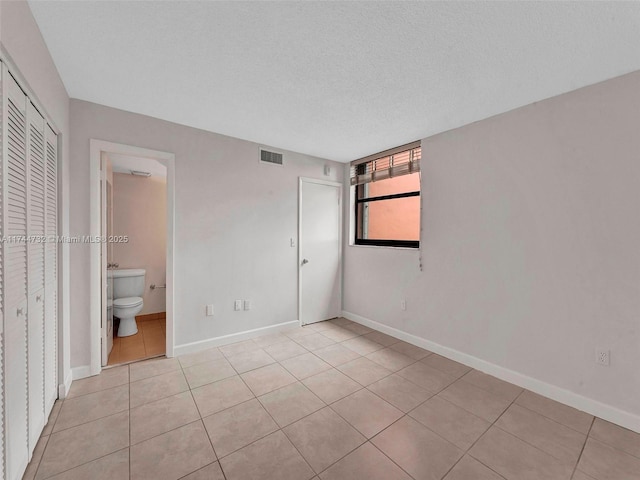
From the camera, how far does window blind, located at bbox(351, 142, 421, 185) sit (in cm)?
321

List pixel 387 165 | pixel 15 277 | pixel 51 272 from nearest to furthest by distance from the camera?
pixel 15 277 → pixel 51 272 → pixel 387 165

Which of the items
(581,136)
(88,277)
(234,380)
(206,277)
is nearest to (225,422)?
(234,380)

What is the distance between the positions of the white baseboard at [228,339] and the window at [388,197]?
168 centimetres

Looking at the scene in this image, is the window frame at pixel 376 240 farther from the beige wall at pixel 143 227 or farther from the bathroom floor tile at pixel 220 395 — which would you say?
the beige wall at pixel 143 227

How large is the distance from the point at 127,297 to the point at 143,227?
1.08 m

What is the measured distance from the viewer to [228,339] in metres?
3.09

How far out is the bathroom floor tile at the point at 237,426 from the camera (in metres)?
1.64

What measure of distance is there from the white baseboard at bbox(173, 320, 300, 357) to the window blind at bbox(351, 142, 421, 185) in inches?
88.9

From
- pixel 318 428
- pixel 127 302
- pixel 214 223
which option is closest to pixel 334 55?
pixel 214 223

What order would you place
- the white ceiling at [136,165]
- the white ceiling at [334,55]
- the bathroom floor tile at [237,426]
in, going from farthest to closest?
the white ceiling at [136,165]
the bathroom floor tile at [237,426]
the white ceiling at [334,55]

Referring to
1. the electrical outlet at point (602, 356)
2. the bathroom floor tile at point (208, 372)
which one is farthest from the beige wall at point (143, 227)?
the electrical outlet at point (602, 356)

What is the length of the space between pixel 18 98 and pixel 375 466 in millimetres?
2663

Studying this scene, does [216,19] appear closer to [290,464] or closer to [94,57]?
[94,57]

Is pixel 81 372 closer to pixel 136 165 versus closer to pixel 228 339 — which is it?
pixel 228 339
